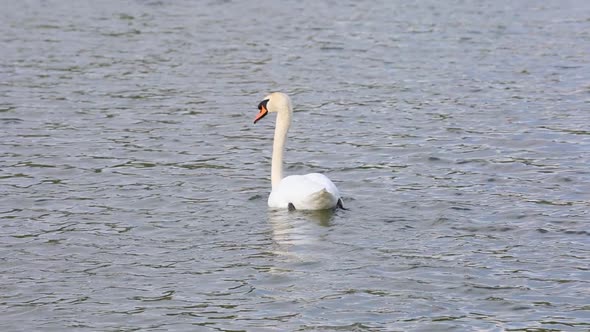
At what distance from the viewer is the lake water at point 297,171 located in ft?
30.5

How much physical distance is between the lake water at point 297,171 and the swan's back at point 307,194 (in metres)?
0.18

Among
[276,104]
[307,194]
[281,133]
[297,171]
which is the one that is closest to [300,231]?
[307,194]

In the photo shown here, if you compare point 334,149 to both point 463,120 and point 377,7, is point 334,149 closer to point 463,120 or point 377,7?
point 463,120

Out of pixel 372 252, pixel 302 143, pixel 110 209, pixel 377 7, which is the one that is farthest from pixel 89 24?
pixel 372 252

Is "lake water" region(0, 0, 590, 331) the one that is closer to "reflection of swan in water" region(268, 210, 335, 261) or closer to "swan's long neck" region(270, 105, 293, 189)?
"reflection of swan in water" region(268, 210, 335, 261)

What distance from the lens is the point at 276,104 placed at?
13.2 metres

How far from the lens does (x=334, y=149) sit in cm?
1526

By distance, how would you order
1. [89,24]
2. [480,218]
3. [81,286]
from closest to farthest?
[81,286] → [480,218] → [89,24]

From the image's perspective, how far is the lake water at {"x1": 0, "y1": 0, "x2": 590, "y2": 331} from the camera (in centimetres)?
930

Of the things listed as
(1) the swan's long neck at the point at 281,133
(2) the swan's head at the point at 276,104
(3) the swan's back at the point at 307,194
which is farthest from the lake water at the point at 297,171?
(2) the swan's head at the point at 276,104

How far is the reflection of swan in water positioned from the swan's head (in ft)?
4.53

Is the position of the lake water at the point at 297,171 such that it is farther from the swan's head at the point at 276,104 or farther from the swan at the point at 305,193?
the swan's head at the point at 276,104

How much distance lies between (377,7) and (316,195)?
54.6 ft

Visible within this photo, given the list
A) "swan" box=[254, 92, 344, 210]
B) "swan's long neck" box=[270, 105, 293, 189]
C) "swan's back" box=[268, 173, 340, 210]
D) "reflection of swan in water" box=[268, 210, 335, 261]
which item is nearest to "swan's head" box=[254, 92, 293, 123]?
"swan's long neck" box=[270, 105, 293, 189]
